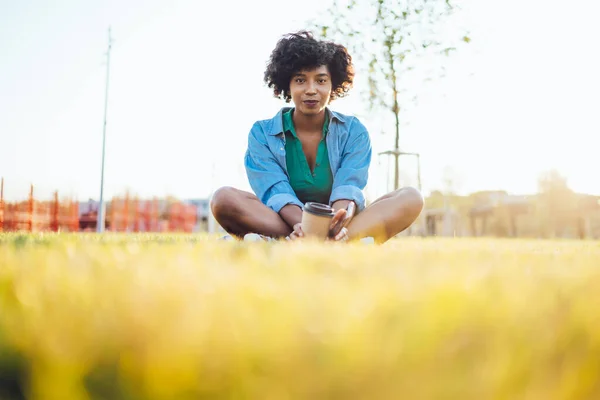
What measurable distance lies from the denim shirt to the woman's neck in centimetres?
9

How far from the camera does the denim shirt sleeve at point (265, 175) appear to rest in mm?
3469

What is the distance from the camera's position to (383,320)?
551 mm

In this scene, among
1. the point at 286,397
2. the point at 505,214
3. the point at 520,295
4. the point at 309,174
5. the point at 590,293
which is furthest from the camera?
the point at 505,214

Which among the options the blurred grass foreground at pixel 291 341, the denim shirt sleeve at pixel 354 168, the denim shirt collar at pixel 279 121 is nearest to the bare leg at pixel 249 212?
the denim shirt sleeve at pixel 354 168

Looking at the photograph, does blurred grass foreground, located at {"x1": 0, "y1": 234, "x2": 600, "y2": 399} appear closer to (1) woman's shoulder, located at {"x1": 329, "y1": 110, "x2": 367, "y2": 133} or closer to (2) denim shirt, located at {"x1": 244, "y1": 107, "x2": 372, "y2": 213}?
(2) denim shirt, located at {"x1": 244, "y1": 107, "x2": 372, "y2": 213}

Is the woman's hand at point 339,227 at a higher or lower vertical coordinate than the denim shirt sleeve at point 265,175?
lower

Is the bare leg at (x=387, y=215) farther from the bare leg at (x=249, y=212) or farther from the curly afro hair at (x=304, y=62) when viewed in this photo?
the curly afro hair at (x=304, y=62)

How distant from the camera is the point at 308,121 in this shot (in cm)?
404

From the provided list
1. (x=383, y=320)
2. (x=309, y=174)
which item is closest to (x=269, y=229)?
(x=309, y=174)

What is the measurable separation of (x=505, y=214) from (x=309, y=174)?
83.9 feet

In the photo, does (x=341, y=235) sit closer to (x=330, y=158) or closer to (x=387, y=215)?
(x=387, y=215)

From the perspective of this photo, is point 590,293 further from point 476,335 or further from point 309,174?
point 309,174


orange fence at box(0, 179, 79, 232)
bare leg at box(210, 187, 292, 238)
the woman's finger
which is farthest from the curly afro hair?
orange fence at box(0, 179, 79, 232)

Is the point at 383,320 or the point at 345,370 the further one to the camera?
the point at 383,320
